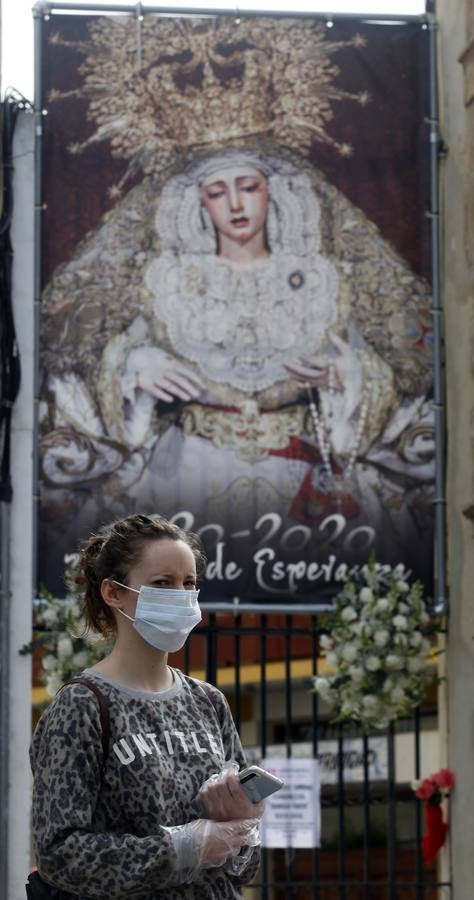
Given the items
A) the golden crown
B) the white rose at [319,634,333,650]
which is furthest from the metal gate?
the golden crown

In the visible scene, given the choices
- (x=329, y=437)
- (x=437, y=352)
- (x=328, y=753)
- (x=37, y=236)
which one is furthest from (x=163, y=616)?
(x=328, y=753)

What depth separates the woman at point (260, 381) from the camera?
1026 cm

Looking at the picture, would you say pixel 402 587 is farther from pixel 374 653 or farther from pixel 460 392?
pixel 460 392

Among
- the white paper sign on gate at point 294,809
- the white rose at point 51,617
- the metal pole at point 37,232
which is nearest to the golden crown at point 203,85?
the metal pole at point 37,232

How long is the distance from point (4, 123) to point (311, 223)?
75.8 inches

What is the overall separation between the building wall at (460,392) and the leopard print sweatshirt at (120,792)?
6448 mm

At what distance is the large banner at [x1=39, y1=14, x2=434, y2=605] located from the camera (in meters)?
10.3

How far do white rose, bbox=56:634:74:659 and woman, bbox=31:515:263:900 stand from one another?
606cm

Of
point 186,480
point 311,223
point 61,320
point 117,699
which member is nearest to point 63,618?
point 186,480

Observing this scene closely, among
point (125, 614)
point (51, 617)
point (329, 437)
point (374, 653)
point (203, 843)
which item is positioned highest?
point (329, 437)

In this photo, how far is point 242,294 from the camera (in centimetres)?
1050

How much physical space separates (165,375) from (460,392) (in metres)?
1.73

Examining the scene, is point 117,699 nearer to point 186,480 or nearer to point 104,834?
point 104,834

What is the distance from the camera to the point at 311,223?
10609 mm
